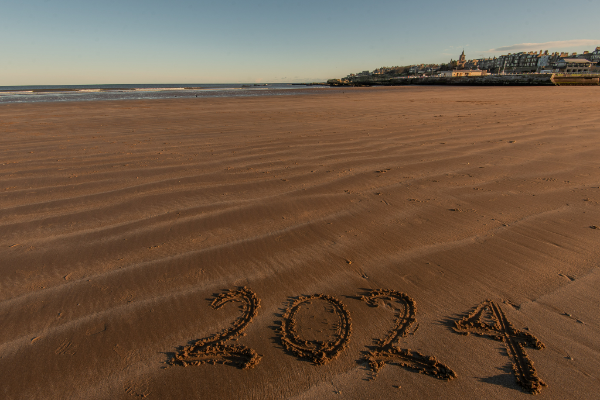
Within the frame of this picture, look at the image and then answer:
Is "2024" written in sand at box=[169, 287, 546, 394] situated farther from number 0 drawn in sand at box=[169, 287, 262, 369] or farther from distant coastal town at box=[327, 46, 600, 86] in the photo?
distant coastal town at box=[327, 46, 600, 86]

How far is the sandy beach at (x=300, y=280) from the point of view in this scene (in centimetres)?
114

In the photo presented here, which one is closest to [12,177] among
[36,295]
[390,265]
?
[36,295]

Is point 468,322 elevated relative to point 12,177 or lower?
lower

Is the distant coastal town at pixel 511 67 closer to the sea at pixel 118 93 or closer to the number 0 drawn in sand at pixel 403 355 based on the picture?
the sea at pixel 118 93

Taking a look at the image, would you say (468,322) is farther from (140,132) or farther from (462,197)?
(140,132)

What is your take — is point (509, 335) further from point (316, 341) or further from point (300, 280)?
point (300, 280)

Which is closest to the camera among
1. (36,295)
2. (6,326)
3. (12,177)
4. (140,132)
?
(6,326)

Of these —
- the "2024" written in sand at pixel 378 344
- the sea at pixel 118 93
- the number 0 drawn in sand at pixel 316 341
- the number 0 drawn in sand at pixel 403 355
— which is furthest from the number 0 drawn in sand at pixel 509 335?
the sea at pixel 118 93

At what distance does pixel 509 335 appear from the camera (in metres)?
1.29

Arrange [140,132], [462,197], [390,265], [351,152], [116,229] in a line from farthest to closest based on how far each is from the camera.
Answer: [140,132], [351,152], [462,197], [116,229], [390,265]

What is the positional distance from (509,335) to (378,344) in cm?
55

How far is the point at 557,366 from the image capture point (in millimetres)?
1155

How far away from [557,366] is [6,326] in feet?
7.45

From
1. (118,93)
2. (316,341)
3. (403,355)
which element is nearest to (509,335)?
(403,355)
